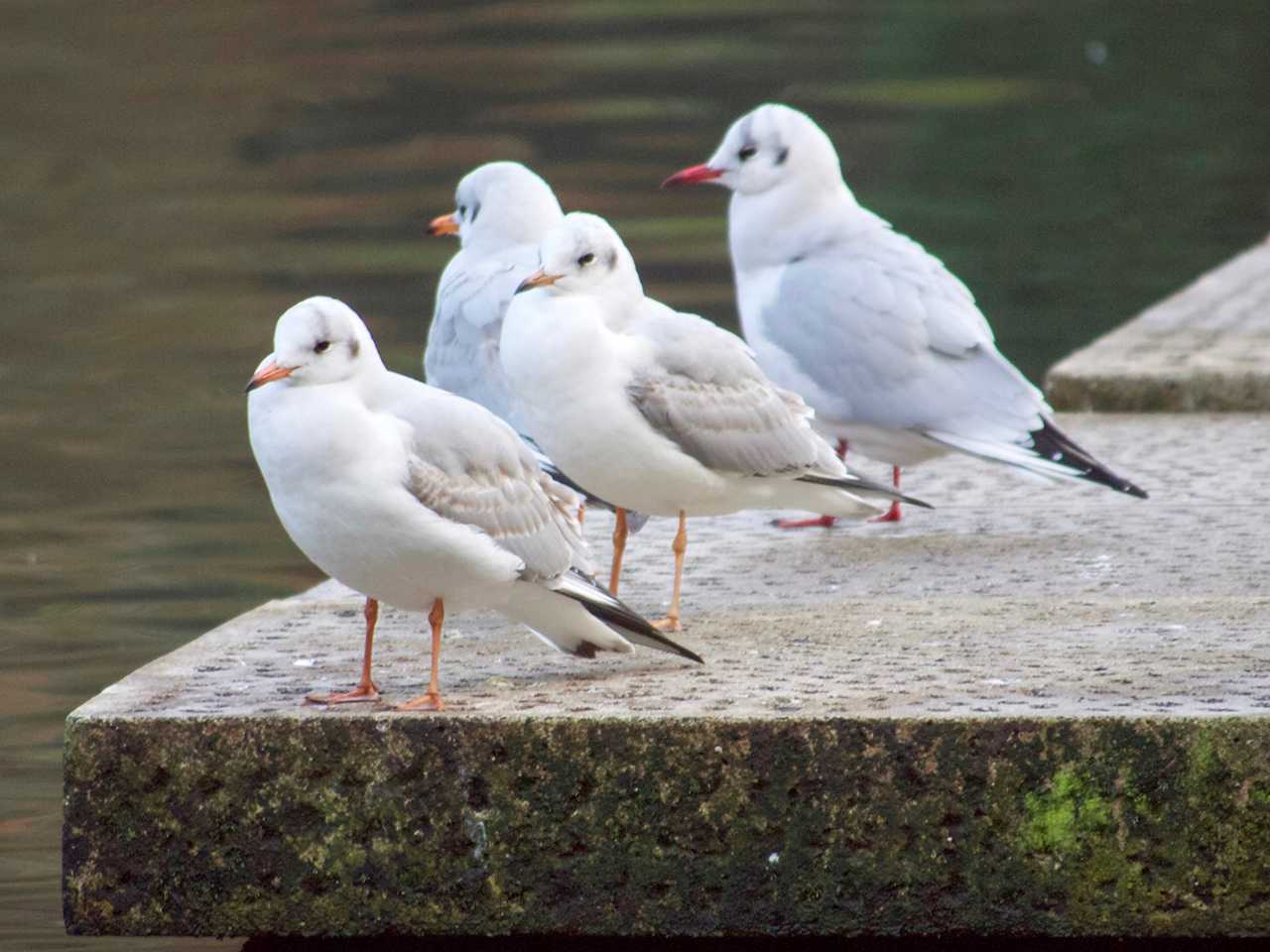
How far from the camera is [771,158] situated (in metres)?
7.12

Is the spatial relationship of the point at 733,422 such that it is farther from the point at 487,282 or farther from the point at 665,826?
the point at 665,826

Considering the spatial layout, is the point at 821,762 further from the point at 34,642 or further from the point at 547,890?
the point at 34,642

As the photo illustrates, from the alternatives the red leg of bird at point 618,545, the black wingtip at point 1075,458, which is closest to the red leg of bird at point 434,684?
the red leg of bird at point 618,545

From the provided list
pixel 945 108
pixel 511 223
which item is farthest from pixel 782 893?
pixel 945 108

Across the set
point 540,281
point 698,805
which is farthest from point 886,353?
point 698,805

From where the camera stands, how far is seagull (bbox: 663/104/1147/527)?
638cm

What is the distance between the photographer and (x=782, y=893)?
4086mm

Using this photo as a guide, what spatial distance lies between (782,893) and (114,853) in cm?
108

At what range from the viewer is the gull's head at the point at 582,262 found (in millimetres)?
5004

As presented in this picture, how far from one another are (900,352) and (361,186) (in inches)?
382

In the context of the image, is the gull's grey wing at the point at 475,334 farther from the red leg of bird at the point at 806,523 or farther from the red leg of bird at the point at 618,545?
the red leg of bird at the point at 806,523

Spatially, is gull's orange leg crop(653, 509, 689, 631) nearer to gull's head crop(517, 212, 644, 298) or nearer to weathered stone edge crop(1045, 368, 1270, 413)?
gull's head crop(517, 212, 644, 298)

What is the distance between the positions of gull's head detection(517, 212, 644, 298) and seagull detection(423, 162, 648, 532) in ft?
1.28

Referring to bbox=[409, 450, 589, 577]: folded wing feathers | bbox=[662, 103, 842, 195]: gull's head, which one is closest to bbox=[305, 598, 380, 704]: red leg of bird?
bbox=[409, 450, 589, 577]: folded wing feathers
